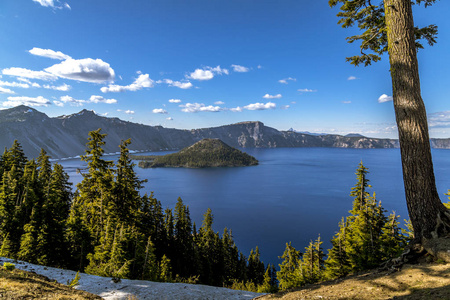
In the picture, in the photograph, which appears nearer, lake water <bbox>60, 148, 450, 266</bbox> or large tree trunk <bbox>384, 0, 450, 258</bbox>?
large tree trunk <bbox>384, 0, 450, 258</bbox>

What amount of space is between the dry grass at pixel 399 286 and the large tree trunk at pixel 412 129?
1.10 m

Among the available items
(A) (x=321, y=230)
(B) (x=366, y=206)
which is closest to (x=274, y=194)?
(A) (x=321, y=230)

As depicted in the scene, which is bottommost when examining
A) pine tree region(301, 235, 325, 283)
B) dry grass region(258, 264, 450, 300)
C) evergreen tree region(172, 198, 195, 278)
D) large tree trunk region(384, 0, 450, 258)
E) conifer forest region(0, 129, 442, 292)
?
evergreen tree region(172, 198, 195, 278)

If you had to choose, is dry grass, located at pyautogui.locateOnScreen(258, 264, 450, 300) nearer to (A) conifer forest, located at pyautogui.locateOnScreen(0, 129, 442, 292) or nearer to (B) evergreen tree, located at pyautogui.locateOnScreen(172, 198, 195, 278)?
(A) conifer forest, located at pyautogui.locateOnScreen(0, 129, 442, 292)

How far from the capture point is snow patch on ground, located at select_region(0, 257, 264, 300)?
10.4 meters

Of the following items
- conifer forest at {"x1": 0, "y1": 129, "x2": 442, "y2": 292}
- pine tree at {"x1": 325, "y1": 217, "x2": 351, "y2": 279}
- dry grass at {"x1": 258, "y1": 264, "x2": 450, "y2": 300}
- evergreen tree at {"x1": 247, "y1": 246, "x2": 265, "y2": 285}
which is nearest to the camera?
dry grass at {"x1": 258, "y1": 264, "x2": 450, "y2": 300}

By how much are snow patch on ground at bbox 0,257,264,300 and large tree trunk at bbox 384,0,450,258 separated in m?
8.21

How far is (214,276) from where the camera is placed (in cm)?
4597

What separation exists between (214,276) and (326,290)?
44.9 m

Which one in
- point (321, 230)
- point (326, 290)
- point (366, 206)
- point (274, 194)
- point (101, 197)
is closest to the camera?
point (326, 290)

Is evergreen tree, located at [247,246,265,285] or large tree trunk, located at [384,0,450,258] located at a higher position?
large tree trunk, located at [384,0,450,258]

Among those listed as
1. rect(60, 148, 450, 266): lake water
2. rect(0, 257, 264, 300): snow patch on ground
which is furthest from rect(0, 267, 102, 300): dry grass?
rect(60, 148, 450, 266): lake water

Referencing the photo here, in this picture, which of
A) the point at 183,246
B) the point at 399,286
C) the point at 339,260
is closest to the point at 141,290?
the point at 399,286

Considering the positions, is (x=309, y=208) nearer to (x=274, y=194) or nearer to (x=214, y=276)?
(x=274, y=194)
